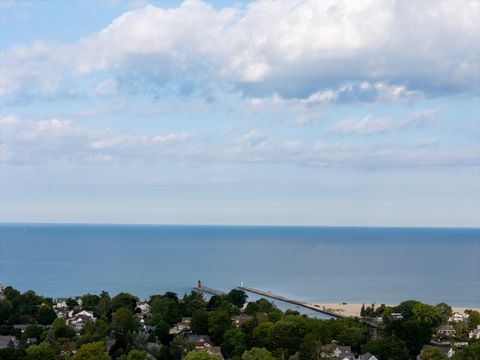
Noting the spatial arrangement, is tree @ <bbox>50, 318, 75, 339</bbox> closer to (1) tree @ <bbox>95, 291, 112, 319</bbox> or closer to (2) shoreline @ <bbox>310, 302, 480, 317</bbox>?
(1) tree @ <bbox>95, 291, 112, 319</bbox>

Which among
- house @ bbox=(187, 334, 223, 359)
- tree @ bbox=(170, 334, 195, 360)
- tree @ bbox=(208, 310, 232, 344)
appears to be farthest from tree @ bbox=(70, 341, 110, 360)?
tree @ bbox=(208, 310, 232, 344)

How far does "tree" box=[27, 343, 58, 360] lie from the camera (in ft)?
75.7

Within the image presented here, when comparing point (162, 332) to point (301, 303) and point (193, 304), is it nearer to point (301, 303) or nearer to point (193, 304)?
point (193, 304)

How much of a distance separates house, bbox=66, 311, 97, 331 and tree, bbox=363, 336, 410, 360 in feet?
56.3

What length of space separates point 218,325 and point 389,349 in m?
8.89

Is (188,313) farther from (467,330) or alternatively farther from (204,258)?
(204,258)

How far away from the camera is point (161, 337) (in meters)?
30.6

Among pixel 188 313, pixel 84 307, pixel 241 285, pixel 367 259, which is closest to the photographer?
pixel 188 313

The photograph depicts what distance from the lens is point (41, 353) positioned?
2328 centimetres

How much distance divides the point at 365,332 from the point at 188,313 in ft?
40.2

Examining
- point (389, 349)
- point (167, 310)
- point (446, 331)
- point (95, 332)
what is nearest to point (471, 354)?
point (389, 349)

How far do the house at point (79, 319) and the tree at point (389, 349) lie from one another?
17165mm

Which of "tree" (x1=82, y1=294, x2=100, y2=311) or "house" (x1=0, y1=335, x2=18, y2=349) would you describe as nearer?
"house" (x1=0, y1=335, x2=18, y2=349)

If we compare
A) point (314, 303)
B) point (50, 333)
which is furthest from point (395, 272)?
point (50, 333)
